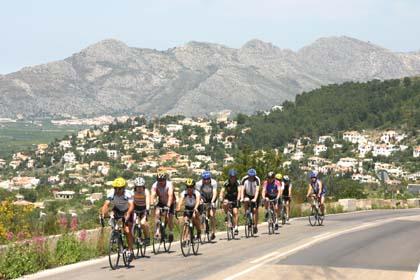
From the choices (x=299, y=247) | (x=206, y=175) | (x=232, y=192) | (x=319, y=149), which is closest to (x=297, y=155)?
(x=319, y=149)

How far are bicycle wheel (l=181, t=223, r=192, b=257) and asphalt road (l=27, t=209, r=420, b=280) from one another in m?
0.22

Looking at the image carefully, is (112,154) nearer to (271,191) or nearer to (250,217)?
(271,191)

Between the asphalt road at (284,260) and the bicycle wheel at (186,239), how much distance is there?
0.22 m

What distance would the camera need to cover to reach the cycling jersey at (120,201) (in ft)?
44.4

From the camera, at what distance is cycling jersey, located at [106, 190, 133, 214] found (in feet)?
44.4

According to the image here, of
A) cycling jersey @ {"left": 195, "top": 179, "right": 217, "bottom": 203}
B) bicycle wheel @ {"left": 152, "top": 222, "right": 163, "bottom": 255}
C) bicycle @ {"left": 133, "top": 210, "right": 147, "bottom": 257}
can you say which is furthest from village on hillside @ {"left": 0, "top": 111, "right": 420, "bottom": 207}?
bicycle @ {"left": 133, "top": 210, "right": 147, "bottom": 257}

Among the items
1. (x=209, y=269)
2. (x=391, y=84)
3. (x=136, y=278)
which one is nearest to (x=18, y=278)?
(x=136, y=278)

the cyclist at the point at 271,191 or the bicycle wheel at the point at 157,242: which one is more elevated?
the cyclist at the point at 271,191

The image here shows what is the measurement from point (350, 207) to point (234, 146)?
499 feet

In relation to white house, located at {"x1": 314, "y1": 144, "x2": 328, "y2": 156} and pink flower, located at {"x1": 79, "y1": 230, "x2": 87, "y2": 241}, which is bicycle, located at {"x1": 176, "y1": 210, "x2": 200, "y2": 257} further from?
white house, located at {"x1": 314, "y1": 144, "x2": 328, "y2": 156}

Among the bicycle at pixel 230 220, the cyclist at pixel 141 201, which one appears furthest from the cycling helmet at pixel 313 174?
the cyclist at pixel 141 201

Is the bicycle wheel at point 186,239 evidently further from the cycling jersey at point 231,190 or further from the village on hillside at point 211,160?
the village on hillside at point 211,160

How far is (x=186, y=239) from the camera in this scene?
1531 centimetres

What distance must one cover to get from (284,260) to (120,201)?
3540 millimetres
